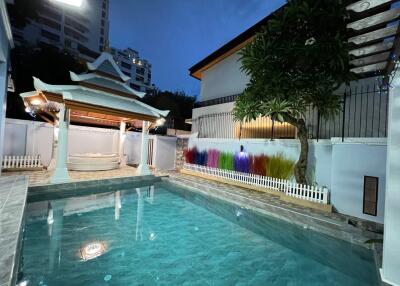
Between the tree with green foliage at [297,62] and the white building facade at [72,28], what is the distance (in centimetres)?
3608

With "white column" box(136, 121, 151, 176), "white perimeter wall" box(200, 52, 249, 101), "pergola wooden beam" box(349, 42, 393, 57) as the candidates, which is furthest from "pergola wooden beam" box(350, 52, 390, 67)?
"white perimeter wall" box(200, 52, 249, 101)

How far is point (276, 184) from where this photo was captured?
775 cm

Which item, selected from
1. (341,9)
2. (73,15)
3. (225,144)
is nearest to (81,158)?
(225,144)

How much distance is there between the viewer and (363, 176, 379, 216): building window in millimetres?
5148

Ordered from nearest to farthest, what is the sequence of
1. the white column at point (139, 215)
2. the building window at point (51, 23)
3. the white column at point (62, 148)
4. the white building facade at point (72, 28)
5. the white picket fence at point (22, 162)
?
the white column at point (139, 215), the white column at point (62, 148), the white picket fence at point (22, 162), the white building facade at point (72, 28), the building window at point (51, 23)

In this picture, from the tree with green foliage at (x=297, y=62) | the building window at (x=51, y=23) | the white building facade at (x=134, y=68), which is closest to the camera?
the tree with green foliage at (x=297, y=62)

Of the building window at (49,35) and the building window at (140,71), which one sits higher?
the building window at (140,71)

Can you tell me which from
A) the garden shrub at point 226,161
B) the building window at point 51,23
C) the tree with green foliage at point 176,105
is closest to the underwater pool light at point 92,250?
the garden shrub at point 226,161

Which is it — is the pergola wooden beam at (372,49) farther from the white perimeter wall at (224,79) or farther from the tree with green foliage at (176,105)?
the tree with green foliage at (176,105)

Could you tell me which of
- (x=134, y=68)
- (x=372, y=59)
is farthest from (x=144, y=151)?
(x=134, y=68)

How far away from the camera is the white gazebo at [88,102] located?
757 centimetres

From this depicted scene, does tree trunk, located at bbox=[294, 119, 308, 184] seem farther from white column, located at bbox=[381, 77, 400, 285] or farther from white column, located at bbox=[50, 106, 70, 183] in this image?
white column, located at bbox=[50, 106, 70, 183]

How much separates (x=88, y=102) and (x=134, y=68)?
55.8 metres

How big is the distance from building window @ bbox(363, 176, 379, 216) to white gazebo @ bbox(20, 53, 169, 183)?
8.61m
